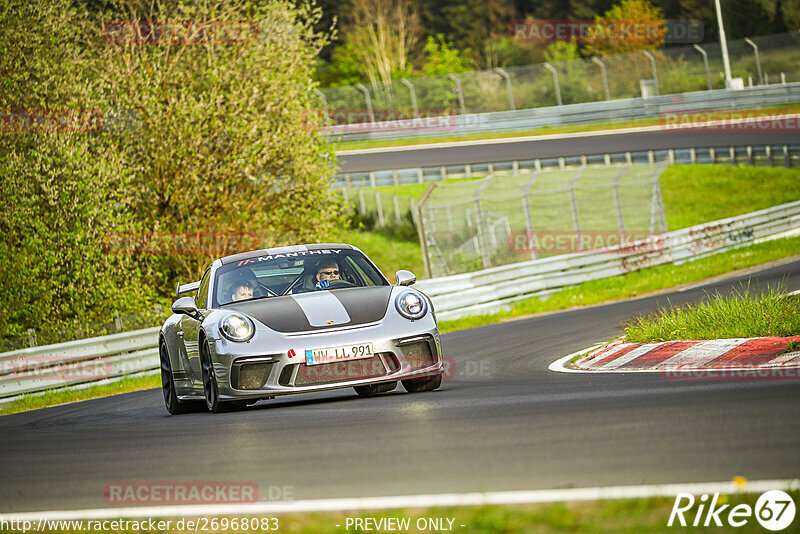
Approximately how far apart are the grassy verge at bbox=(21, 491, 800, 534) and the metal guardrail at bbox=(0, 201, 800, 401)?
11.1m

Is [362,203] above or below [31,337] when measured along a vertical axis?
below

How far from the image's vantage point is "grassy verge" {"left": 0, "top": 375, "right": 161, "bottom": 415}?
14258 mm

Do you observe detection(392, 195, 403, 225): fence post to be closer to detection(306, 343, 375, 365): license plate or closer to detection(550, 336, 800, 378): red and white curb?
detection(550, 336, 800, 378): red and white curb

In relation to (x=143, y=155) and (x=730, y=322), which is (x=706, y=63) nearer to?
(x=143, y=155)

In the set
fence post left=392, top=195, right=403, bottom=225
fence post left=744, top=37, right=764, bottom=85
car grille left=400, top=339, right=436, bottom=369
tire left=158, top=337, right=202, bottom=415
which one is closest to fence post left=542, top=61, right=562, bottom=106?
fence post left=744, top=37, right=764, bottom=85

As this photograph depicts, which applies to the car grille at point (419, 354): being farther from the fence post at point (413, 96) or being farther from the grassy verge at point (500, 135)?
the fence post at point (413, 96)

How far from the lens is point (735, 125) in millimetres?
37719

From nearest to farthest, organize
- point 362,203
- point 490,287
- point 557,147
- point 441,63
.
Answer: point 490,287 → point 362,203 → point 557,147 → point 441,63

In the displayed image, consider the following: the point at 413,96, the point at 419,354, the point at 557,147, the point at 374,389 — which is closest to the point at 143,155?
the point at 374,389

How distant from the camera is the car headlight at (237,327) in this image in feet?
27.5

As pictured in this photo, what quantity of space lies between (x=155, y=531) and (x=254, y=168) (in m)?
17.7

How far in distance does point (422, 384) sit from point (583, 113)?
116ft

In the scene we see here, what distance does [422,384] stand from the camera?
9.05 metres

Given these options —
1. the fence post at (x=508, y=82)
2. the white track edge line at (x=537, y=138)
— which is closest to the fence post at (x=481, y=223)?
the white track edge line at (x=537, y=138)
